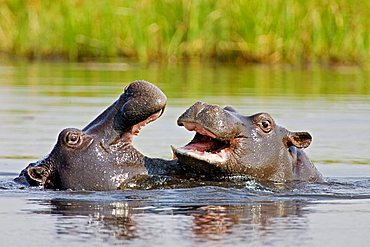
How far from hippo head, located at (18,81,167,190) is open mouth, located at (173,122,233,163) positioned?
28 cm

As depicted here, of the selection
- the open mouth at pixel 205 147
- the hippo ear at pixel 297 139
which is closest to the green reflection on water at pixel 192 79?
the hippo ear at pixel 297 139

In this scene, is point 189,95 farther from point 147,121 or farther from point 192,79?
point 147,121

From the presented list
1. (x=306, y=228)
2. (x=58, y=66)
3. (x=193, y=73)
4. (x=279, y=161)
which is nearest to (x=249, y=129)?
(x=279, y=161)

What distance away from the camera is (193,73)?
61.7ft

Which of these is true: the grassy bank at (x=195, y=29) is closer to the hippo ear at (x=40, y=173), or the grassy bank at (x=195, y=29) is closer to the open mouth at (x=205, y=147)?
the open mouth at (x=205, y=147)

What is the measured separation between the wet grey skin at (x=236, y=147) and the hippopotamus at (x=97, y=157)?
32 centimetres

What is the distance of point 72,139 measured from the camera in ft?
22.7

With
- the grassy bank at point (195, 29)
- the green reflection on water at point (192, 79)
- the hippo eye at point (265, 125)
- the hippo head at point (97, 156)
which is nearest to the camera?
the hippo head at point (97, 156)

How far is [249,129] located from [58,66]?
537 inches

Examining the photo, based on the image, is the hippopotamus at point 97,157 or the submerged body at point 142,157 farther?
the hippopotamus at point 97,157

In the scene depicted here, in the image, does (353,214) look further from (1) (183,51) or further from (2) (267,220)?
(1) (183,51)

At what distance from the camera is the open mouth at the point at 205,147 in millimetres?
6774

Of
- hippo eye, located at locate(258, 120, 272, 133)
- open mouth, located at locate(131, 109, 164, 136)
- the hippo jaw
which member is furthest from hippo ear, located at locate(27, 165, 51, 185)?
hippo eye, located at locate(258, 120, 272, 133)

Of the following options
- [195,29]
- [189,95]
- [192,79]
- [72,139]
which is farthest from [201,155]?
[195,29]
